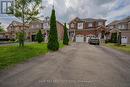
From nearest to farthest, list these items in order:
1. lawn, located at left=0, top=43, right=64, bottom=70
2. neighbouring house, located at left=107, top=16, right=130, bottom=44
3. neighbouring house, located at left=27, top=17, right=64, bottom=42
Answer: lawn, located at left=0, top=43, right=64, bottom=70 < neighbouring house, located at left=107, top=16, right=130, bottom=44 < neighbouring house, located at left=27, top=17, right=64, bottom=42

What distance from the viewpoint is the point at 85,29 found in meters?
Answer: 77.4

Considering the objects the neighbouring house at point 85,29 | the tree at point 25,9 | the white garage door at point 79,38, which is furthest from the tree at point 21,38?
the white garage door at point 79,38

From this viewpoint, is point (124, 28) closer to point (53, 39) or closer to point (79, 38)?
point (79, 38)

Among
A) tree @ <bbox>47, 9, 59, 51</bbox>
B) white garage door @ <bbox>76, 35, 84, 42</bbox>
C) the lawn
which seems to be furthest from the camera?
white garage door @ <bbox>76, 35, 84, 42</bbox>

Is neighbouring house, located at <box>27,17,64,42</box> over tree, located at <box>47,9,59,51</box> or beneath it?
over

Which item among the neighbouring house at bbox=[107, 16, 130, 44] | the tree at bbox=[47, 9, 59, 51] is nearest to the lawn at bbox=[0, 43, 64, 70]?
the tree at bbox=[47, 9, 59, 51]

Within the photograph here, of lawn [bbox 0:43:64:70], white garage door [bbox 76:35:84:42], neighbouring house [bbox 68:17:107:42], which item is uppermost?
neighbouring house [bbox 68:17:107:42]

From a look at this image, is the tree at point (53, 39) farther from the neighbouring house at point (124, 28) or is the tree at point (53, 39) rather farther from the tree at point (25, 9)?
the neighbouring house at point (124, 28)

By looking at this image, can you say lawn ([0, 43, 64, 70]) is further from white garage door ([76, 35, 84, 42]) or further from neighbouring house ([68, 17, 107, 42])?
white garage door ([76, 35, 84, 42])

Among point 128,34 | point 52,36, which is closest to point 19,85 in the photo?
point 52,36

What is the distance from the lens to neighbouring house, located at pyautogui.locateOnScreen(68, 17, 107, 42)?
73.1 metres

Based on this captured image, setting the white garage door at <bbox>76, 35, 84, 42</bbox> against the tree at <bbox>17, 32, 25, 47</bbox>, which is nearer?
the tree at <bbox>17, 32, 25, 47</bbox>

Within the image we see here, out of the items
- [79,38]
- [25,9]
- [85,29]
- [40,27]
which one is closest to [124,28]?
[85,29]

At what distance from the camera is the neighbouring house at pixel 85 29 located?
73.1 metres
